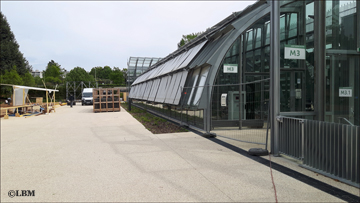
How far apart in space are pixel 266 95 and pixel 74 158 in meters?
6.32

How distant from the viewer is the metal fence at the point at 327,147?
4.39 m

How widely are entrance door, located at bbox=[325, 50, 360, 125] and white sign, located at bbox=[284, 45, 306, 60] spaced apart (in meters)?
0.69

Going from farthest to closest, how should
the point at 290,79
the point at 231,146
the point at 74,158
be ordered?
the point at 231,146
the point at 290,79
the point at 74,158

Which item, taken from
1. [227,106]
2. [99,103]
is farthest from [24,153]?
[99,103]

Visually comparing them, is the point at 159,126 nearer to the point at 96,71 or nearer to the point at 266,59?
the point at 266,59

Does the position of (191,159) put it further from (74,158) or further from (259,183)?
(74,158)

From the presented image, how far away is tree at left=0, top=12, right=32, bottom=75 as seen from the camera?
5253 cm

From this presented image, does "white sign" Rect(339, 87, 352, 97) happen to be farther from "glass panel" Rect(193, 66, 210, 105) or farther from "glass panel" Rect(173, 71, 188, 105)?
"glass panel" Rect(173, 71, 188, 105)

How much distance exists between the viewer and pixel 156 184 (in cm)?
477

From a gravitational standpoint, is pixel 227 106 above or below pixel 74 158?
above

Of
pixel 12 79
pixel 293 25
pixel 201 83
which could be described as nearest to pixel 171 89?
pixel 201 83

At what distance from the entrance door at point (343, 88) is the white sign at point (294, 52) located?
0.69m

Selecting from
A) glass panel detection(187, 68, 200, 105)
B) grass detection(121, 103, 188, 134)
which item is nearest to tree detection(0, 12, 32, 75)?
grass detection(121, 103, 188, 134)

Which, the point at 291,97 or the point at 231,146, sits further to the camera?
the point at 231,146
